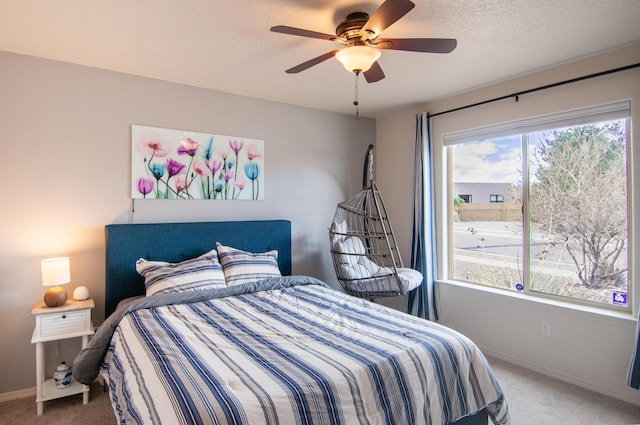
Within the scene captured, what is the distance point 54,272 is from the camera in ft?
8.42

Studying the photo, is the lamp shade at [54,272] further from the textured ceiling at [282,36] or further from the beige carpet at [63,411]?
the textured ceiling at [282,36]

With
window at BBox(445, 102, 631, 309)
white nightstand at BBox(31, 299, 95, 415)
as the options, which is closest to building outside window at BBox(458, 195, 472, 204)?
window at BBox(445, 102, 631, 309)

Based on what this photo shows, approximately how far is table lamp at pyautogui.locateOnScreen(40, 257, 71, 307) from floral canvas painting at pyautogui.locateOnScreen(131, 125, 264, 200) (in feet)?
2.54

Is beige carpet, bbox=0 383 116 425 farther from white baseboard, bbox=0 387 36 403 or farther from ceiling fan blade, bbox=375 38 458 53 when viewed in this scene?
ceiling fan blade, bbox=375 38 458 53

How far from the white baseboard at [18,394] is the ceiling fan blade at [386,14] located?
3.44m

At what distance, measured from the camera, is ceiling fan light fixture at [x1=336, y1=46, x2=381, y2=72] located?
204 centimetres

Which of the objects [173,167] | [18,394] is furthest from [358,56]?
[18,394]

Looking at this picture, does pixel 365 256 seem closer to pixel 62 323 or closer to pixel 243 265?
pixel 243 265

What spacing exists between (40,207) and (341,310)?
241 centimetres

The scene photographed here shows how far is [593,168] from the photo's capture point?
2920 mm

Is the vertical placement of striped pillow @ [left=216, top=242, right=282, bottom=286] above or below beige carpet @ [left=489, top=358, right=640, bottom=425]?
above

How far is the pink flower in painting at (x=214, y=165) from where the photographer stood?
3.48 meters

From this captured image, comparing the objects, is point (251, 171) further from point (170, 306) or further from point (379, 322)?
point (379, 322)

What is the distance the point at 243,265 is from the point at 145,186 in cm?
109
